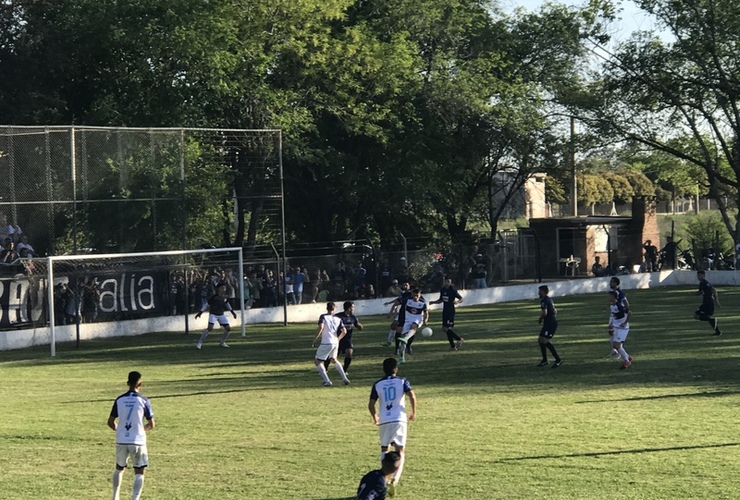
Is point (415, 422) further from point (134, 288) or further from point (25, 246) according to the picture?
point (134, 288)

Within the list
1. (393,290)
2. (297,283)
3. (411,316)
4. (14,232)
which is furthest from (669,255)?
(14,232)

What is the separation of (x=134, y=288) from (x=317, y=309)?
834 centimetres

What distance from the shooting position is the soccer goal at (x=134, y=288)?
34.9m

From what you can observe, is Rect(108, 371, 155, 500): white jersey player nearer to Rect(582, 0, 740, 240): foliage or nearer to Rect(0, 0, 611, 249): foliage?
Rect(0, 0, 611, 249): foliage

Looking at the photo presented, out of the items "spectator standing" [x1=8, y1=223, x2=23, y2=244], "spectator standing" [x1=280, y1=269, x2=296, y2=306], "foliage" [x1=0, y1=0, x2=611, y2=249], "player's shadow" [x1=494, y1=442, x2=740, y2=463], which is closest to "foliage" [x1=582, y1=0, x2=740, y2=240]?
"foliage" [x1=0, y1=0, x2=611, y2=249]

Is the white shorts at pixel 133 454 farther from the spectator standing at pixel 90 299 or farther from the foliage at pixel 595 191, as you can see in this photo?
the foliage at pixel 595 191

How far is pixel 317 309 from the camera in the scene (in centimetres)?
4309

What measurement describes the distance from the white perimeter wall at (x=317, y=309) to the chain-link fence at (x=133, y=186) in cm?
248

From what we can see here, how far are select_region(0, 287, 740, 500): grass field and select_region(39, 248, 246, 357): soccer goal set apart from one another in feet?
6.92

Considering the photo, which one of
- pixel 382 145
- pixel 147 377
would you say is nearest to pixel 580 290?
pixel 382 145

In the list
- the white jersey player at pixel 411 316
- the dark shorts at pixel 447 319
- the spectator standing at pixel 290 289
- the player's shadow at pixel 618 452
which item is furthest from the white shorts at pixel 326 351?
the spectator standing at pixel 290 289

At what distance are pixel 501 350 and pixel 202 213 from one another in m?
13.5

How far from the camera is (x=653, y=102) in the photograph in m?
61.1

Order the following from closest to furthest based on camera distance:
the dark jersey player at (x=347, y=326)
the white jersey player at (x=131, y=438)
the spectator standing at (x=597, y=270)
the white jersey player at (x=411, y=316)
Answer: the white jersey player at (x=131, y=438) → the dark jersey player at (x=347, y=326) → the white jersey player at (x=411, y=316) → the spectator standing at (x=597, y=270)
